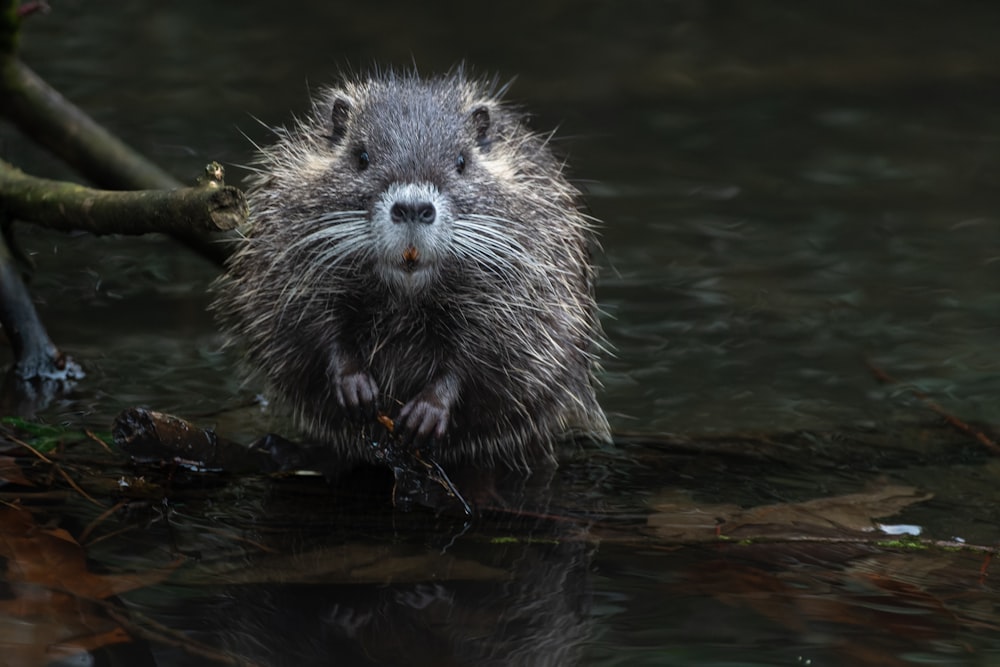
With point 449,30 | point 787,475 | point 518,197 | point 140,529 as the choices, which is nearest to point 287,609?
point 140,529

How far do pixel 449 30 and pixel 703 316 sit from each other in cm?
497

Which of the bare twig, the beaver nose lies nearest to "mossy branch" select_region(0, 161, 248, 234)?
the beaver nose

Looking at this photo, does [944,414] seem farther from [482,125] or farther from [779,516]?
[482,125]

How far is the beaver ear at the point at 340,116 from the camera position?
4676 mm

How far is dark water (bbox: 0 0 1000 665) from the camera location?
3.78 m

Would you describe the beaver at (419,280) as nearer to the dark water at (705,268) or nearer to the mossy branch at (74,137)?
the dark water at (705,268)

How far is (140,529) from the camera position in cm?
415

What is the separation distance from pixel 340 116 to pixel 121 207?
789 millimetres

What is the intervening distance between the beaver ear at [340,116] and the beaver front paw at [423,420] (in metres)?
0.93

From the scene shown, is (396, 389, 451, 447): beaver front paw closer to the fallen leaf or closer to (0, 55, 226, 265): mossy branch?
the fallen leaf

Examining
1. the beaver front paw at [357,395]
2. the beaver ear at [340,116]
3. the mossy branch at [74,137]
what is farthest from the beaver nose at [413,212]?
the mossy branch at [74,137]

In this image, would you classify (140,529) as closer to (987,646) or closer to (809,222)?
(987,646)

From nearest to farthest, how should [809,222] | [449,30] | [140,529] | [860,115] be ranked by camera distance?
[140,529] → [809,222] → [860,115] → [449,30]

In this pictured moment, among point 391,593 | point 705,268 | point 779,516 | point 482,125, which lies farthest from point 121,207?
point 705,268
